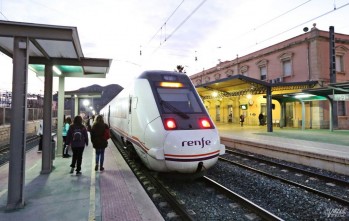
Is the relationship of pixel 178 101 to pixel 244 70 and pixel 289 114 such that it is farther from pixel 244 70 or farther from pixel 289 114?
pixel 244 70

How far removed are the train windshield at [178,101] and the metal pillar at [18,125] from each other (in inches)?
121

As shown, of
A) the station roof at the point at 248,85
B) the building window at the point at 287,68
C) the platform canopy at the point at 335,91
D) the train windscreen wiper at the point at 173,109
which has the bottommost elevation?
the train windscreen wiper at the point at 173,109

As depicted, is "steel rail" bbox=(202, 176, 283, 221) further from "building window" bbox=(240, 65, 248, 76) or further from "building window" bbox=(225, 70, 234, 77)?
"building window" bbox=(225, 70, 234, 77)

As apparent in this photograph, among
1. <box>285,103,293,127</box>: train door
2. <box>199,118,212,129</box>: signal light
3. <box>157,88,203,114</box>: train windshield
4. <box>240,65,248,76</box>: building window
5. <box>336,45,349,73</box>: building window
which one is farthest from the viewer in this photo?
<box>240,65,248,76</box>: building window

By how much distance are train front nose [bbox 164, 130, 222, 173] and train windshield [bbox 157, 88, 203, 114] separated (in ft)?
2.92

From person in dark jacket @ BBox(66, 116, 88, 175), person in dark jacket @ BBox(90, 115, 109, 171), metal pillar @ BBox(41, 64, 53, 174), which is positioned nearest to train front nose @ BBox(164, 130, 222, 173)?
person in dark jacket @ BBox(90, 115, 109, 171)

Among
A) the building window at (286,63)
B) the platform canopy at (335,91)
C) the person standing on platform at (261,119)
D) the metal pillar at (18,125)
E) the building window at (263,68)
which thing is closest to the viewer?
the metal pillar at (18,125)

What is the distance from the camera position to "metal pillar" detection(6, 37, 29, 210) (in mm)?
4492

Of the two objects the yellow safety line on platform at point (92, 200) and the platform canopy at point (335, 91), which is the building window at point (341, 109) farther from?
the yellow safety line on platform at point (92, 200)

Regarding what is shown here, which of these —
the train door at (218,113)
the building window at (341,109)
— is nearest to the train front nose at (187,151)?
the building window at (341,109)

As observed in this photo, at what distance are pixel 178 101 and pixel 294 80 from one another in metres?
20.4

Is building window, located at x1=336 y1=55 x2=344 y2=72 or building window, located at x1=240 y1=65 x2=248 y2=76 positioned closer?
building window, located at x1=336 y1=55 x2=344 y2=72

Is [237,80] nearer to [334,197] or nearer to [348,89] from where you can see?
[348,89]

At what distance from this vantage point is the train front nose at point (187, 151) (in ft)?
17.6
